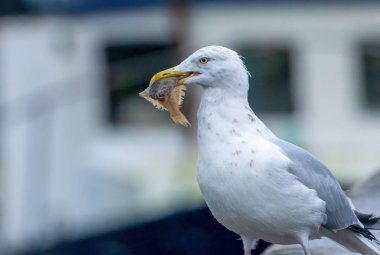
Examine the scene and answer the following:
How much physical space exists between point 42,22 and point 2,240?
484 cm

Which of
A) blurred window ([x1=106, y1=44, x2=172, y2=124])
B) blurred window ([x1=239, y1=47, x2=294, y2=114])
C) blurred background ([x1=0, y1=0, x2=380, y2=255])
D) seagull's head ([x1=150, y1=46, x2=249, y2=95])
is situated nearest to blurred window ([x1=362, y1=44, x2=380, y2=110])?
blurred background ([x1=0, y1=0, x2=380, y2=255])

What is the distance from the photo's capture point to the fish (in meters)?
7.22

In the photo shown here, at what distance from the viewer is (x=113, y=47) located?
27531 mm

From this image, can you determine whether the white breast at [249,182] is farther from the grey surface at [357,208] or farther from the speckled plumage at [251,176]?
the grey surface at [357,208]

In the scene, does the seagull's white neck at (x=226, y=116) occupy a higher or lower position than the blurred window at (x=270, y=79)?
higher

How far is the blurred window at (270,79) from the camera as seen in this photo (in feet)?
85.8

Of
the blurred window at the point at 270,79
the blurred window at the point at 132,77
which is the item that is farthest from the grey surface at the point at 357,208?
the blurred window at the point at 132,77

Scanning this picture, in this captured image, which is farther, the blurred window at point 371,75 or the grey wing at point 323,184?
the blurred window at point 371,75

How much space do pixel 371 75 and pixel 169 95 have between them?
1950 cm

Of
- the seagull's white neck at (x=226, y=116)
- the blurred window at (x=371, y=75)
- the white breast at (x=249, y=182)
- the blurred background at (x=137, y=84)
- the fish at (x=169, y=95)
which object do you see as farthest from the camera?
the blurred window at (x=371, y=75)

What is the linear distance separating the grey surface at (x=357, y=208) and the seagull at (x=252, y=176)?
1.41 feet

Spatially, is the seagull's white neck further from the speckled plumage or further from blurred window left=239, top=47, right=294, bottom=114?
blurred window left=239, top=47, right=294, bottom=114

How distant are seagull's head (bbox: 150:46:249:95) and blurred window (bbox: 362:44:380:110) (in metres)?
19.5

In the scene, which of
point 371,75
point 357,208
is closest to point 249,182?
point 357,208
